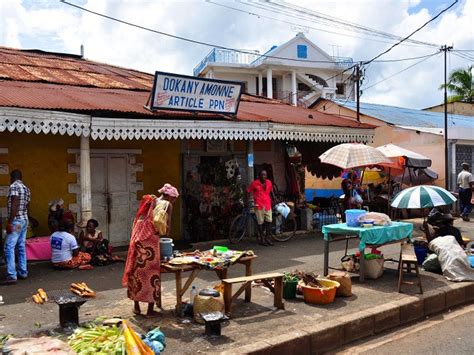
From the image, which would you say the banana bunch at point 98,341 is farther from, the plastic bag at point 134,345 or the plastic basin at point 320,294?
the plastic basin at point 320,294

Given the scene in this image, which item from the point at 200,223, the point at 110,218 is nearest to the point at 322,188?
the point at 200,223

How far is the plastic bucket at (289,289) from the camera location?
6.39m

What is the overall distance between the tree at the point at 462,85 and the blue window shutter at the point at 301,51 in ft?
48.0

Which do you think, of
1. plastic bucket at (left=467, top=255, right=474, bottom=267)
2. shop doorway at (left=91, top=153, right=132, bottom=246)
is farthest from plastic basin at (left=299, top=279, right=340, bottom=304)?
shop doorway at (left=91, top=153, right=132, bottom=246)

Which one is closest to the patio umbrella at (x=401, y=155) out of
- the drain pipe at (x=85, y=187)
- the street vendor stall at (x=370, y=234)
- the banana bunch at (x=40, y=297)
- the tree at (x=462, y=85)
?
the street vendor stall at (x=370, y=234)

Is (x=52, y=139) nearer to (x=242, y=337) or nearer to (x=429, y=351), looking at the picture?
(x=242, y=337)

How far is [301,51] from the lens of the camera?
41.8 metres

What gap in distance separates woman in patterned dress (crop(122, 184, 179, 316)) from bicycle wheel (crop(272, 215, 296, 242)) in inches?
233

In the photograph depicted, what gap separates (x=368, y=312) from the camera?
18.9 feet

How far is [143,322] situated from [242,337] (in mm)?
1201

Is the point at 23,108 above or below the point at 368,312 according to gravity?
above

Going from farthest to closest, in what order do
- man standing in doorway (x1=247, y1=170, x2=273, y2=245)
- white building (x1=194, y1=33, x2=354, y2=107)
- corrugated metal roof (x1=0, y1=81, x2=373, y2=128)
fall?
white building (x1=194, y1=33, x2=354, y2=107), man standing in doorway (x1=247, y1=170, x2=273, y2=245), corrugated metal roof (x1=0, y1=81, x2=373, y2=128)

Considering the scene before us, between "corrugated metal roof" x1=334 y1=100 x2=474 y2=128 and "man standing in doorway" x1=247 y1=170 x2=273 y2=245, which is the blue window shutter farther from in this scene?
"man standing in doorway" x1=247 y1=170 x2=273 y2=245

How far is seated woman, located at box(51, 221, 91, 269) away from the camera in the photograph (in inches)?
325
